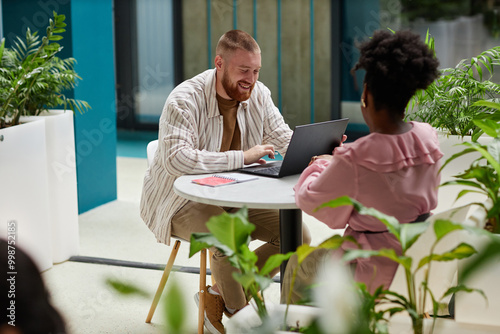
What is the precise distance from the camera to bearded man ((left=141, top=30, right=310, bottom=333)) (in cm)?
261

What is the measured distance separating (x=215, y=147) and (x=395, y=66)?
1.18 meters

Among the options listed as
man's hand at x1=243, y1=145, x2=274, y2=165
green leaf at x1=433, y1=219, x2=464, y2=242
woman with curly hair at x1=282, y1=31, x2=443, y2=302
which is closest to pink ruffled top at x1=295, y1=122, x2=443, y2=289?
woman with curly hair at x1=282, y1=31, x2=443, y2=302

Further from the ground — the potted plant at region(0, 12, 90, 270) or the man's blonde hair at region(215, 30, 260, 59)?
the man's blonde hair at region(215, 30, 260, 59)

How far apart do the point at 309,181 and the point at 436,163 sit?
1.19ft

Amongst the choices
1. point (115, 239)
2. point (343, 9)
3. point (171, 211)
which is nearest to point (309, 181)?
point (171, 211)

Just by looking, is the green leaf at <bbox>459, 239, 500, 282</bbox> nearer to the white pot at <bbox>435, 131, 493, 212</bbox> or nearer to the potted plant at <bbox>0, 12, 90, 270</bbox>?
the white pot at <bbox>435, 131, 493, 212</bbox>

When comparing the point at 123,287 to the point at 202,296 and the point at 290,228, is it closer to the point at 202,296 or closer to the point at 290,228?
the point at 290,228

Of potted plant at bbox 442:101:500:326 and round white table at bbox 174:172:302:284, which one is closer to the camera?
potted plant at bbox 442:101:500:326

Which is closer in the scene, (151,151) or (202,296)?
(202,296)

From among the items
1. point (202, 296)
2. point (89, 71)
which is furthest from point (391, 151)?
point (89, 71)

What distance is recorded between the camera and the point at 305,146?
2.45 meters

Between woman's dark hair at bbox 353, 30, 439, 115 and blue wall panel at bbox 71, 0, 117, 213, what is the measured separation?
3.04 meters

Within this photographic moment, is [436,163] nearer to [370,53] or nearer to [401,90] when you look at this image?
[401,90]

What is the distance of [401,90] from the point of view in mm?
1831
